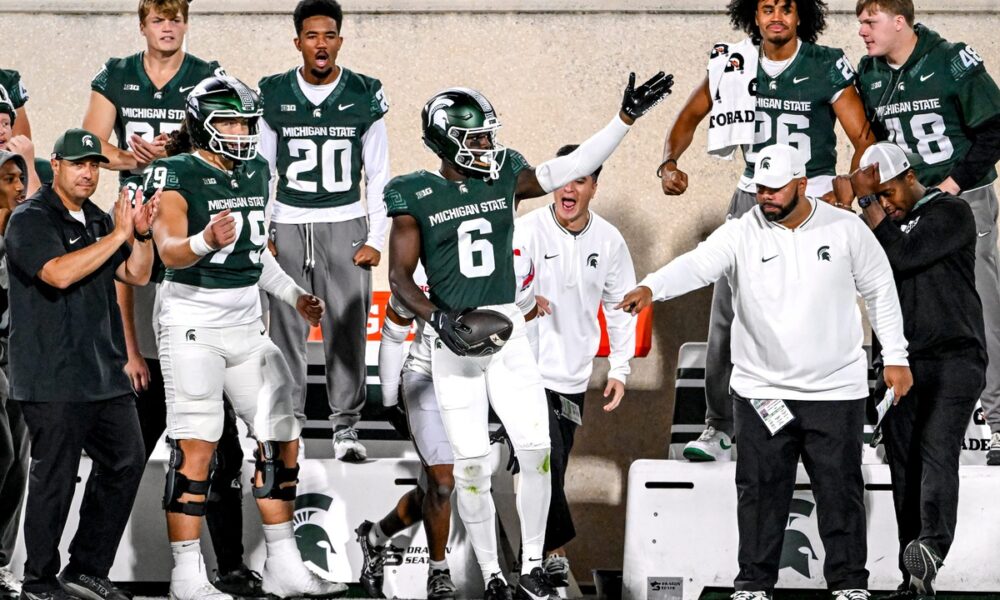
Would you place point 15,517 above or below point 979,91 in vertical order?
below

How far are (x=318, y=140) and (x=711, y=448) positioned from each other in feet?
7.40

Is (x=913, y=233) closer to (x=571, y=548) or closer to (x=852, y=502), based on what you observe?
(x=852, y=502)

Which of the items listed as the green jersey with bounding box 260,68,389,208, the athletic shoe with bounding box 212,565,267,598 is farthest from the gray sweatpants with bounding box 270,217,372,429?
the athletic shoe with bounding box 212,565,267,598

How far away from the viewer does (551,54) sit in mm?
8164

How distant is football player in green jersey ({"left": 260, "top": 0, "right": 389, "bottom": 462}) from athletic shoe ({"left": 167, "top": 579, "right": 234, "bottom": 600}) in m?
1.12

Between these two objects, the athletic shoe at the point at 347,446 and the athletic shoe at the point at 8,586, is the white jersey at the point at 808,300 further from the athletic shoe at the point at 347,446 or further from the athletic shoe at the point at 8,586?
the athletic shoe at the point at 8,586

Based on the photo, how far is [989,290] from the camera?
6.20 meters

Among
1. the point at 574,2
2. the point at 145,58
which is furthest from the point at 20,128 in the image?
the point at 574,2

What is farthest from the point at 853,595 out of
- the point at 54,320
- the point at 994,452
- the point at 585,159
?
the point at 54,320

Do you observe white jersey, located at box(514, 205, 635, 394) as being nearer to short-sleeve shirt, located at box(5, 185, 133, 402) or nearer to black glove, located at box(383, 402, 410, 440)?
black glove, located at box(383, 402, 410, 440)

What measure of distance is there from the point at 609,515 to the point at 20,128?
4.01 m

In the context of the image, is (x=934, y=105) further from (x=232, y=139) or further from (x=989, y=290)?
(x=232, y=139)

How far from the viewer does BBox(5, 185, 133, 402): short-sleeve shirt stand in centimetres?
511

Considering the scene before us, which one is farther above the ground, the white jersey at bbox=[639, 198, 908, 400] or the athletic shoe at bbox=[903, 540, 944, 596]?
the white jersey at bbox=[639, 198, 908, 400]
